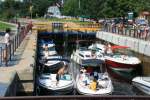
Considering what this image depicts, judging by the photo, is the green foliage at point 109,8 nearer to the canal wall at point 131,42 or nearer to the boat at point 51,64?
the canal wall at point 131,42

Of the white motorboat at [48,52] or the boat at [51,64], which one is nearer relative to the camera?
the boat at [51,64]

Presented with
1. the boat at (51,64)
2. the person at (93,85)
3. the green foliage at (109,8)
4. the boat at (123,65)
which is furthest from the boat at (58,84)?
the green foliage at (109,8)

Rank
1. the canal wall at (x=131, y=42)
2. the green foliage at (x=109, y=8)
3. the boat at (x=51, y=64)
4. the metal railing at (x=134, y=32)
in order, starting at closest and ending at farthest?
the boat at (x=51, y=64), the canal wall at (x=131, y=42), the metal railing at (x=134, y=32), the green foliage at (x=109, y=8)

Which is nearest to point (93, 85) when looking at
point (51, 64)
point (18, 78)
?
point (18, 78)

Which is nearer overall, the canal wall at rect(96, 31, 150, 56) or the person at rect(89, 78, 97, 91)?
the person at rect(89, 78, 97, 91)

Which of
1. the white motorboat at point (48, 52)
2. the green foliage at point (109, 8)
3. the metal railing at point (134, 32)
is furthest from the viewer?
the green foliage at point (109, 8)

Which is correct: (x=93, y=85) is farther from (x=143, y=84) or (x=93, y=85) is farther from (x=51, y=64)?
(x=51, y=64)

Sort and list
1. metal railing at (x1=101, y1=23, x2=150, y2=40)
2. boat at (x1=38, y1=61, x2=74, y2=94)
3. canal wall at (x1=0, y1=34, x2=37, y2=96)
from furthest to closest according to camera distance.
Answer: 1. metal railing at (x1=101, y1=23, x2=150, y2=40)
2. boat at (x1=38, y1=61, x2=74, y2=94)
3. canal wall at (x1=0, y1=34, x2=37, y2=96)

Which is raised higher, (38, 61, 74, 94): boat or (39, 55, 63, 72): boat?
(38, 61, 74, 94): boat

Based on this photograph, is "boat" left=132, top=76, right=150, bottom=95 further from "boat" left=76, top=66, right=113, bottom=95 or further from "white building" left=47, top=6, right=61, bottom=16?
"white building" left=47, top=6, right=61, bottom=16

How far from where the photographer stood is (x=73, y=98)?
7.95 metres

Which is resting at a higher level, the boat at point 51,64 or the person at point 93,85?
the person at point 93,85

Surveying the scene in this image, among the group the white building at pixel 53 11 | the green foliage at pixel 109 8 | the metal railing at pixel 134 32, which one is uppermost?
the green foliage at pixel 109 8

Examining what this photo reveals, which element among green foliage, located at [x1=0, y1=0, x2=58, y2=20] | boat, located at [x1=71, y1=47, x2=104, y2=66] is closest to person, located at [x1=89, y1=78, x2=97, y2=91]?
boat, located at [x1=71, y1=47, x2=104, y2=66]
